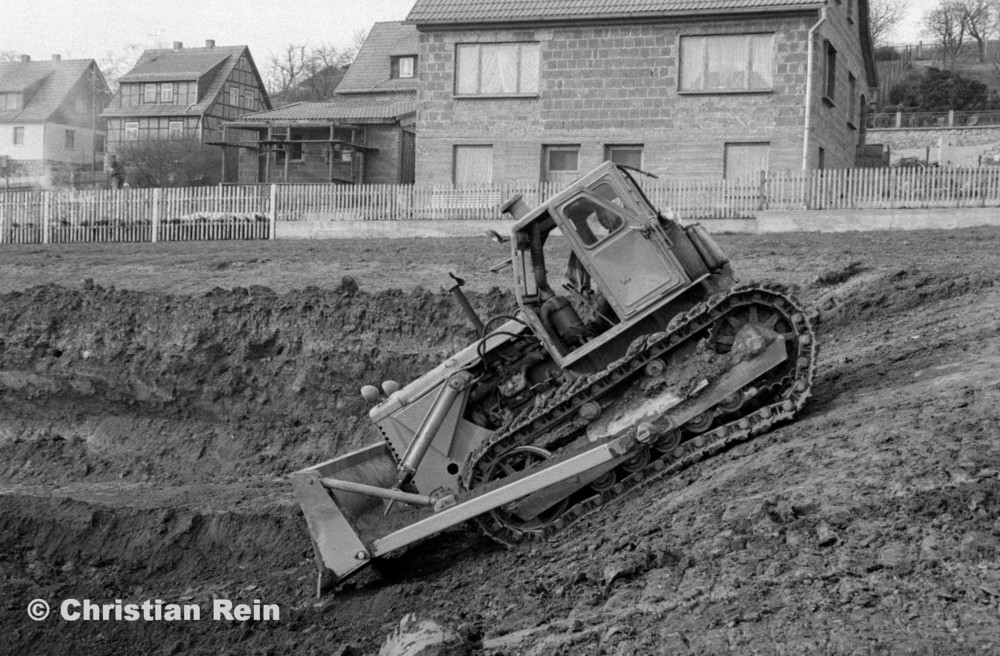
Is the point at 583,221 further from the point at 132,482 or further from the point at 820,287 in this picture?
the point at 132,482

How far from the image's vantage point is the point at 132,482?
15.1 m

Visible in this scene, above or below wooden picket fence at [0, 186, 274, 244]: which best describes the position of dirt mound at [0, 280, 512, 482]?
below

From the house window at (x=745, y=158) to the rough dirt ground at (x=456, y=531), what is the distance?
24.8 feet

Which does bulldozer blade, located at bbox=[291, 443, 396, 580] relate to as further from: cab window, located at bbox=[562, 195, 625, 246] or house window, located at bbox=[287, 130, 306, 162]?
house window, located at bbox=[287, 130, 306, 162]

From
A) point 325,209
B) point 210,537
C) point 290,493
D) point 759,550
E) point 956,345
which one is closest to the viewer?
point 759,550

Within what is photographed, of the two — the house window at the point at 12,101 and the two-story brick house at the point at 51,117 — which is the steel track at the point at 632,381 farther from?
the house window at the point at 12,101

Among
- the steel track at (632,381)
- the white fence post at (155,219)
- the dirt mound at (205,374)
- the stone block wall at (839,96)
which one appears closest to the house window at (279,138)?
the white fence post at (155,219)

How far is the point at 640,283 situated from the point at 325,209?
813 inches

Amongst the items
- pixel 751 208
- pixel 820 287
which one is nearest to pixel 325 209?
pixel 751 208

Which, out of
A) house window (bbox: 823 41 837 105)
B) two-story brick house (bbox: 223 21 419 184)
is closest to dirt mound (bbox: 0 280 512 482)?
house window (bbox: 823 41 837 105)

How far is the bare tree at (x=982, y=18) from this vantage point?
7719 centimetres

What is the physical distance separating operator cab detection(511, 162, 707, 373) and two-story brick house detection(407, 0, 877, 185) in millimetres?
20321

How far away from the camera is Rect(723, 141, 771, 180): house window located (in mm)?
29922

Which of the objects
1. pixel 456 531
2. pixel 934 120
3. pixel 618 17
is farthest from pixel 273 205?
pixel 934 120
